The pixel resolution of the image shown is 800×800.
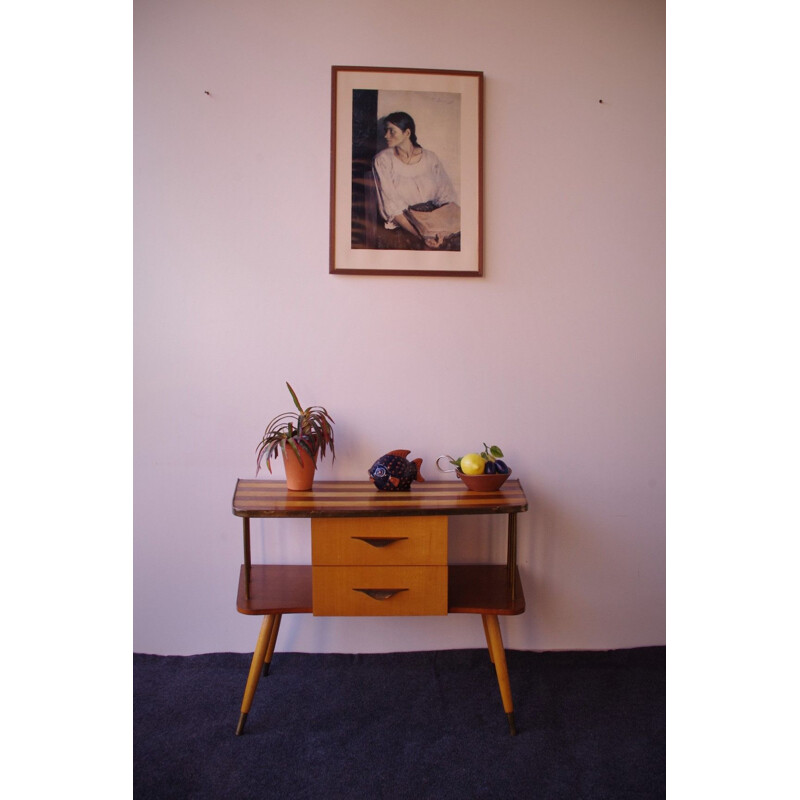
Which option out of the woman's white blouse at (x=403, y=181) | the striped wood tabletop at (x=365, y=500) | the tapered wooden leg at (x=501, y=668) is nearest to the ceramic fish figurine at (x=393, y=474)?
the striped wood tabletop at (x=365, y=500)

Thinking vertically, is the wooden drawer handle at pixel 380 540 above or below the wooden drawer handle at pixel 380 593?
above

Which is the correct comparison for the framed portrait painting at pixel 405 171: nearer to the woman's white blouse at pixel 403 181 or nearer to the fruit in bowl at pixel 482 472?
the woman's white blouse at pixel 403 181

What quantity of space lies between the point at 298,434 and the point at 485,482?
2.25 feet

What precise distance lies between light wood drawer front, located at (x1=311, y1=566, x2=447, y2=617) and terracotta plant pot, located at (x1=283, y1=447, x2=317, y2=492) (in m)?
0.33

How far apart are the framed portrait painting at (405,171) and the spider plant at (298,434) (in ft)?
1.86

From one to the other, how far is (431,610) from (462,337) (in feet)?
3.36

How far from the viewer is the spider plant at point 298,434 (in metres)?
2.11

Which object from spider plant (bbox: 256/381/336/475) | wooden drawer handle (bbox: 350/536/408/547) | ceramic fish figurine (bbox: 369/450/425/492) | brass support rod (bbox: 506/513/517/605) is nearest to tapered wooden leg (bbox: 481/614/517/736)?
brass support rod (bbox: 506/513/517/605)

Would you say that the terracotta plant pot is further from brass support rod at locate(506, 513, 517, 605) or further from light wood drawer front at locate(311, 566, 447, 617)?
brass support rod at locate(506, 513, 517, 605)

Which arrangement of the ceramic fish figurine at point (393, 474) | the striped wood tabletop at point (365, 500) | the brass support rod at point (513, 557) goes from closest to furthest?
the striped wood tabletop at point (365, 500) < the brass support rod at point (513, 557) < the ceramic fish figurine at point (393, 474)

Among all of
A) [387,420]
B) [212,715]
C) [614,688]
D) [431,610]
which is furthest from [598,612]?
[212,715]

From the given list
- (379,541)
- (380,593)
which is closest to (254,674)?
(380,593)

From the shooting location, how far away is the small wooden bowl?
2.10 metres
